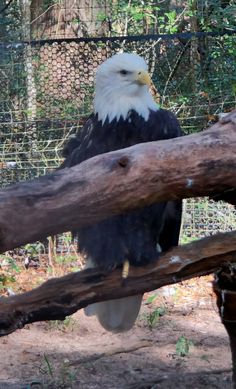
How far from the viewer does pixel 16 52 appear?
5.95 meters

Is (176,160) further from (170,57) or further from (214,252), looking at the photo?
(170,57)

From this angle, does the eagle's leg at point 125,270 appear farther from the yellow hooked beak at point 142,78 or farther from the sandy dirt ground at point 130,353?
the sandy dirt ground at point 130,353

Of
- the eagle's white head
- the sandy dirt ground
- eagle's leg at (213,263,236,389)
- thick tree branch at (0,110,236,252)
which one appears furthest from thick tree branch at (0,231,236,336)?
the sandy dirt ground

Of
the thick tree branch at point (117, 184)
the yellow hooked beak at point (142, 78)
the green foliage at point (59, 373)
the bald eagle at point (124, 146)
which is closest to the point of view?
the thick tree branch at point (117, 184)

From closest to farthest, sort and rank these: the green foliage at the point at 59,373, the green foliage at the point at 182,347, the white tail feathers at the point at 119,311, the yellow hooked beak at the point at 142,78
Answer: the yellow hooked beak at the point at 142,78, the white tail feathers at the point at 119,311, the green foliage at the point at 59,373, the green foliage at the point at 182,347

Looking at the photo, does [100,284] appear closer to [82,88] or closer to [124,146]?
[124,146]

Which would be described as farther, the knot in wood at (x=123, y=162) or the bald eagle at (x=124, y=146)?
the bald eagle at (x=124, y=146)

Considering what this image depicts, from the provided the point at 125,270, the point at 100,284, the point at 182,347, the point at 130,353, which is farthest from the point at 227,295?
the point at 130,353

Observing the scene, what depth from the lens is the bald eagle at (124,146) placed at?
131 inches

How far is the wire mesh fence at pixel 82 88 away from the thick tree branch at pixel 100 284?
9.22ft

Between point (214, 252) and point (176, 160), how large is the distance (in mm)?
592

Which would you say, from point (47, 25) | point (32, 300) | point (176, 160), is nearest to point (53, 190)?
point (176, 160)

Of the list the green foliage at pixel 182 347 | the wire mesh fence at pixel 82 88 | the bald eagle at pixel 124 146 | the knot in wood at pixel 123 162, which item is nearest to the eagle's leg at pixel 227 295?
the bald eagle at pixel 124 146

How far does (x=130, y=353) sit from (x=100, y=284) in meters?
1.62
